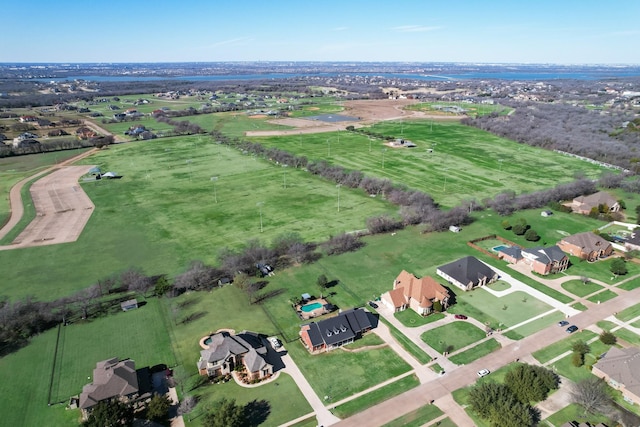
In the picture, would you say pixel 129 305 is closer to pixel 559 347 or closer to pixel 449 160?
pixel 559 347

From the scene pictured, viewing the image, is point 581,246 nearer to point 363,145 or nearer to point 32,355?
point 32,355

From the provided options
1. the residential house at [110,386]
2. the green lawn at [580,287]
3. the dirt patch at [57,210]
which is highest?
the residential house at [110,386]

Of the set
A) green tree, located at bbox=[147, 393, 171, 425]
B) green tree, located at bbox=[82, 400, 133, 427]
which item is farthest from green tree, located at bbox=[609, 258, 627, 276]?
green tree, located at bbox=[82, 400, 133, 427]

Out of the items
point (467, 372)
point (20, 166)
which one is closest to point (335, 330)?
point (467, 372)

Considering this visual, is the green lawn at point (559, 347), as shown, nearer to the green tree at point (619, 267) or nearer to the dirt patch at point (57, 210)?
the green tree at point (619, 267)

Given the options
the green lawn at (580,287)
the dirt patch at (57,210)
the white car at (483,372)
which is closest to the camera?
the white car at (483,372)

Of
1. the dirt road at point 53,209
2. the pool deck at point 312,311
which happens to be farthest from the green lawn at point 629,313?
the dirt road at point 53,209
